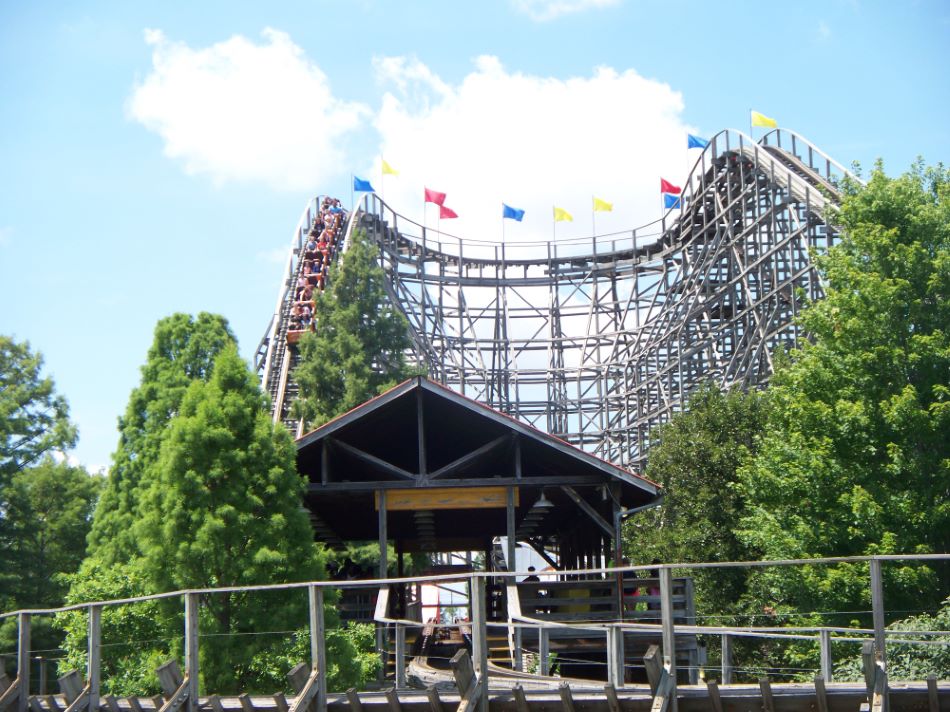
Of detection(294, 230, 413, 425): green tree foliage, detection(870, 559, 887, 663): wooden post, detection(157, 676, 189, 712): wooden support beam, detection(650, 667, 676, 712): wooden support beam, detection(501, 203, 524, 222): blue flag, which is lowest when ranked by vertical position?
detection(157, 676, 189, 712): wooden support beam

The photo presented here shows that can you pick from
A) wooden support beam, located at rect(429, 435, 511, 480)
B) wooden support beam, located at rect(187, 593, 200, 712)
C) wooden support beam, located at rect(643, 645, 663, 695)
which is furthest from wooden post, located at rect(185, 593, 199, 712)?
wooden support beam, located at rect(429, 435, 511, 480)

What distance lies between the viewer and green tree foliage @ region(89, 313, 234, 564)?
20.5 m

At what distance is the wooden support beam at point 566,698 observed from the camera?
8.48 m

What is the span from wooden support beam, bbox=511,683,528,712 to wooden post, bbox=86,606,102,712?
11.3 ft

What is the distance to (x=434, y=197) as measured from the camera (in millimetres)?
41906

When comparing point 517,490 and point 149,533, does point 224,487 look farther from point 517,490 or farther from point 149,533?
point 517,490

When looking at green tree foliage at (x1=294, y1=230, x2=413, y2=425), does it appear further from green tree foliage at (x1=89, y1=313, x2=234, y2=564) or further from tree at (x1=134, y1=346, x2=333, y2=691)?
tree at (x1=134, y1=346, x2=333, y2=691)

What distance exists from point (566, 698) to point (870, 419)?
350 inches

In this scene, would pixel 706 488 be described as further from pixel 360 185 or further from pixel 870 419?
pixel 360 185

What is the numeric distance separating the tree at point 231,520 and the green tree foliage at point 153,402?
6.25 meters

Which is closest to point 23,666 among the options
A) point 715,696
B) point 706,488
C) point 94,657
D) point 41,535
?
point 94,657

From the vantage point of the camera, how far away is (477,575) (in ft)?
27.5

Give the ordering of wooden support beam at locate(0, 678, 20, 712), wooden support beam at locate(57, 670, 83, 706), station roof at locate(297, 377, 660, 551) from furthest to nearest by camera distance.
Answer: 1. station roof at locate(297, 377, 660, 551)
2. wooden support beam at locate(0, 678, 20, 712)
3. wooden support beam at locate(57, 670, 83, 706)

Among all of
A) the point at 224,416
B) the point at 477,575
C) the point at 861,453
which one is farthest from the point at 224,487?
the point at 861,453
